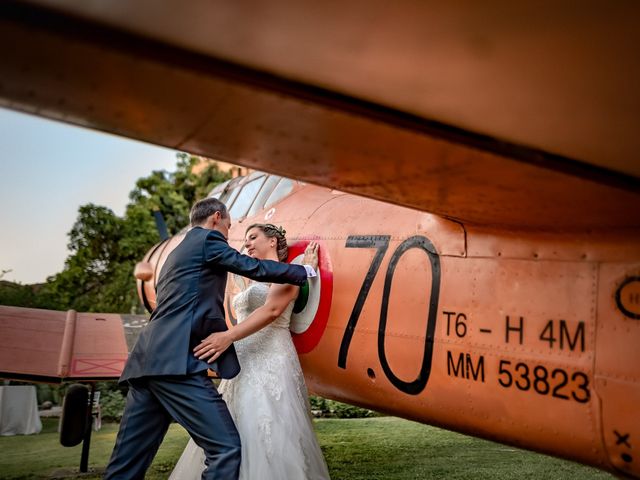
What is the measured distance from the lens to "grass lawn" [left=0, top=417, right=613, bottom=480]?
5438 mm

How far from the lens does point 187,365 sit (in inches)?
129

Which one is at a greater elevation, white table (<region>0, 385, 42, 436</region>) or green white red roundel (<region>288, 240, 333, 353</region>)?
green white red roundel (<region>288, 240, 333, 353</region>)

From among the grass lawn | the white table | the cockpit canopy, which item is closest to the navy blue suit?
the cockpit canopy

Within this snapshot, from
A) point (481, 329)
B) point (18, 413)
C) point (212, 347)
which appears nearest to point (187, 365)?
point (212, 347)

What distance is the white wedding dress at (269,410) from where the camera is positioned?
3553 mm

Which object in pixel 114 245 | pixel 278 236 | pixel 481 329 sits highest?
pixel 114 245

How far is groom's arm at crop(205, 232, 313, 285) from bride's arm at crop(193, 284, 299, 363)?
0.41 m

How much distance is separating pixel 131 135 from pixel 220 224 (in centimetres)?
211

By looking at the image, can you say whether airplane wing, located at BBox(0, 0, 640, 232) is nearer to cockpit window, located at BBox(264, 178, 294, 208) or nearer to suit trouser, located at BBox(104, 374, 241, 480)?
suit trouser, located at BBox(104, 374, 241, 480)

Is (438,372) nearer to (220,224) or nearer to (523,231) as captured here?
(523,231)

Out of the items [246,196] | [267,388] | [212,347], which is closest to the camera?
[212,347]

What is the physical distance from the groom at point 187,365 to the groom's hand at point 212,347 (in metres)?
0.04

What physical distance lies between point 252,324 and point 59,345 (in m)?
3.03

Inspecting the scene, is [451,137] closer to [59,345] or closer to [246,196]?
[246,196]
